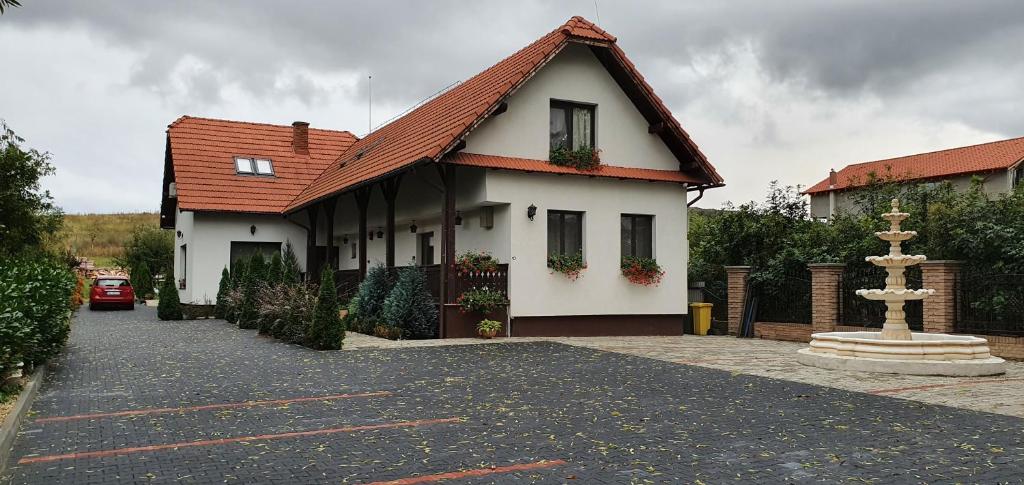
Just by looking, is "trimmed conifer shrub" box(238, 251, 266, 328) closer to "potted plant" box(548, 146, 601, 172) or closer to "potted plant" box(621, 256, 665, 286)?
"potted plant" box(548, 146, 601, 172)

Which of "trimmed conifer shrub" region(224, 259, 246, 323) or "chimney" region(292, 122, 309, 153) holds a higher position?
"chimney" region(292, 122, 309, 153)

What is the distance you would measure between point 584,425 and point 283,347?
877cm

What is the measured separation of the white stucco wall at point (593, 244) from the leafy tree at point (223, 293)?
1005cm

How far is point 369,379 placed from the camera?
33.8 ft

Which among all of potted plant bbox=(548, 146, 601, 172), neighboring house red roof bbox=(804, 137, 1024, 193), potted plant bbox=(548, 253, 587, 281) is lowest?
potted plant bbox=(548, 253, 587, 281)

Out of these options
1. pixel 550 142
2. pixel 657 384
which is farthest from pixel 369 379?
pixel 550 142

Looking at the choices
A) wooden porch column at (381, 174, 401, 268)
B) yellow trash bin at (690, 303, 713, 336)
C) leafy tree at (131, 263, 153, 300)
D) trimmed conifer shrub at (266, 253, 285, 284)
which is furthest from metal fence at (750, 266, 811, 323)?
leafy tree at (131, 263, 153, 300)

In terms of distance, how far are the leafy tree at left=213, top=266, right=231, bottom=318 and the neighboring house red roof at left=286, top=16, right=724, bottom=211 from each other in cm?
349

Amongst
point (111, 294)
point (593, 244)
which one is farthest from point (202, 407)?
point (111, 294)

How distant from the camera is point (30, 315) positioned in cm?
1002

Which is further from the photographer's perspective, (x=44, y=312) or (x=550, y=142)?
(x=550, y=142)

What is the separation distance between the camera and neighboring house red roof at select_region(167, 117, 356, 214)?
24.9 m

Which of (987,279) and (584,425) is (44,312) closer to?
(584,425)

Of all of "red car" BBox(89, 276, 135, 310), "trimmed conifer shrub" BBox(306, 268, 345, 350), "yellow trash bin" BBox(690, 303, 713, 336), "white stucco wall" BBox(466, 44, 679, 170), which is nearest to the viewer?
"trimmed conifer shrub" BBox(306, 268, 345, 350)
